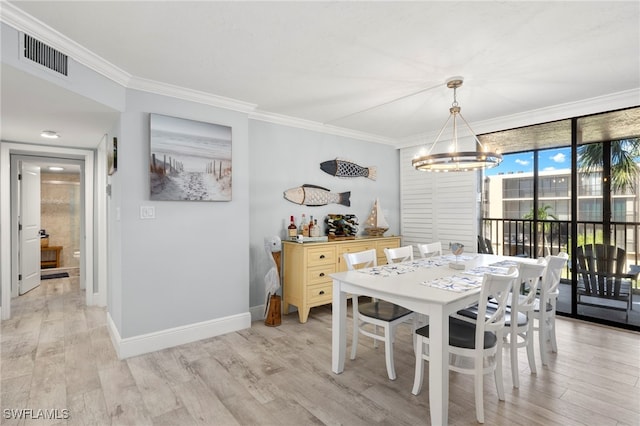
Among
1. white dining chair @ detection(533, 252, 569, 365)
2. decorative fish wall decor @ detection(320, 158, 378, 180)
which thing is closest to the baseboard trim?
decorative fish wall decor @ detection(320, 158, 378, 180)

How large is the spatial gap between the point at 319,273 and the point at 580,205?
4.18 metres

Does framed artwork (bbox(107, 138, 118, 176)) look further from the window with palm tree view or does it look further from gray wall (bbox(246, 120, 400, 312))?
the window with palm tree view

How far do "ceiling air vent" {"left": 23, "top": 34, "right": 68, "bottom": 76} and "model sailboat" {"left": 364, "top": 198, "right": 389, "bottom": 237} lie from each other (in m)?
3.77

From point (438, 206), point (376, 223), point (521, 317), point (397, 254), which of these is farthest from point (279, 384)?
point (438, 206)

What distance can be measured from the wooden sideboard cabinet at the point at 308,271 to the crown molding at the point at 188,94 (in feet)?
5.38

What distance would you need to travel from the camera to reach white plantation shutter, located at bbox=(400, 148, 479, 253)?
4523mm

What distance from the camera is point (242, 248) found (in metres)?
3.52

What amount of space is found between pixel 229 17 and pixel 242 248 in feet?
7.32

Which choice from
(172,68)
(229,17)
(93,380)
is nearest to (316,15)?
(229,17)

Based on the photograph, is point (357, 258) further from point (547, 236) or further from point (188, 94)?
point (547, 236)

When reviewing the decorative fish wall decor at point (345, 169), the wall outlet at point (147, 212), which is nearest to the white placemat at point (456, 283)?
the wall outlet at point (147, 212)

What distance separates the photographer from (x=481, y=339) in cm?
195

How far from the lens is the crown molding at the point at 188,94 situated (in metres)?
2.85

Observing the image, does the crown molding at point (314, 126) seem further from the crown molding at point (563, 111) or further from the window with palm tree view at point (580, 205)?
the window with palm tree view at point (580, 205)
